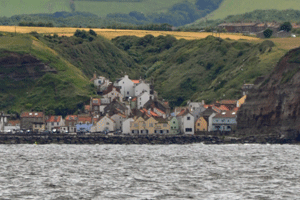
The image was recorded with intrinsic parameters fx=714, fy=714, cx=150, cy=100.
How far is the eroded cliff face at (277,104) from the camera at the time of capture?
478 ft

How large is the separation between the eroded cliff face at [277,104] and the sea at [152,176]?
31.0 metres

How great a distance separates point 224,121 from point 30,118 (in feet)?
181

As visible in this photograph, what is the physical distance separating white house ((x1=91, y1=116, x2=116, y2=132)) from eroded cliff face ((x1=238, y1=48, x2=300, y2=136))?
36.0m

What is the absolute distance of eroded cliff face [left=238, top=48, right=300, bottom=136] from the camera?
14575 centimetres

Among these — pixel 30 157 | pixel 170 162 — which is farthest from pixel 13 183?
pixel 30 157

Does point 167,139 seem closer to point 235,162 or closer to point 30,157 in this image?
point 30,157

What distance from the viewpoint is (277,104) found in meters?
154

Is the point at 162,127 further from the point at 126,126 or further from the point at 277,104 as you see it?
the point at 277,104

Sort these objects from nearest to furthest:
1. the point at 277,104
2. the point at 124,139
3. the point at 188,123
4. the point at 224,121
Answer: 1. the point at 277,104
2. the point at 124,139
3. the point at 188,123
4. the point at 224,121

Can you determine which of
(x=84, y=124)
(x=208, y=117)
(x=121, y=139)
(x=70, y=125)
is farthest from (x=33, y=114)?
(x=208, y=117)

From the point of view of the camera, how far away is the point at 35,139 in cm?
16438

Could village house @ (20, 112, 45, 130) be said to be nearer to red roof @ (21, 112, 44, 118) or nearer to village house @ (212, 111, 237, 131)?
red roof @ (21, 112, 44, 118)

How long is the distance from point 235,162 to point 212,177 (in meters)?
19.8

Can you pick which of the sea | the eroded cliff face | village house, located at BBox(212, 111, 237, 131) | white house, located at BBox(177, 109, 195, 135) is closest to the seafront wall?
the eroded cliff face
